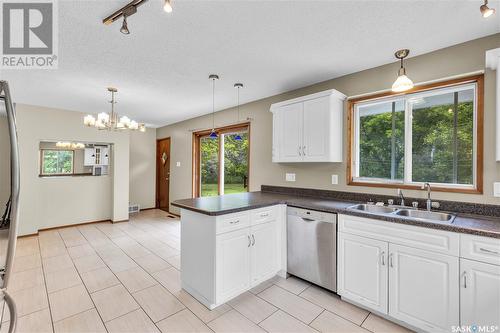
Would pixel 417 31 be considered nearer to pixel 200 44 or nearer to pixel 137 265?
pixel 200 44

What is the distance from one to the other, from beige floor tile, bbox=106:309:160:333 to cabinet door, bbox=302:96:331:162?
2308 mm

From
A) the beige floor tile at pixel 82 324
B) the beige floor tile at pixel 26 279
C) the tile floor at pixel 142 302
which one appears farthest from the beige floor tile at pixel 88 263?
the beige floor tile at pixel 82 324

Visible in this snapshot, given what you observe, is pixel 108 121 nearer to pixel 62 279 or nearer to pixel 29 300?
pixel 62 279

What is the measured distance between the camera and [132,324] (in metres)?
1.93

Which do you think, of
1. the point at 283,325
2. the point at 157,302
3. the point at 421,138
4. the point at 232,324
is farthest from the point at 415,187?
the point at 157,302

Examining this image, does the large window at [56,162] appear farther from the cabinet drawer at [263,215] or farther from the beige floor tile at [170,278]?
the cabinet drawer at [263,215]

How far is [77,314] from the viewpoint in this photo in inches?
Answer: 80.9

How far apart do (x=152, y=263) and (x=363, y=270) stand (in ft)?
8.42

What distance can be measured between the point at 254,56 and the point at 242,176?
7.83 feet

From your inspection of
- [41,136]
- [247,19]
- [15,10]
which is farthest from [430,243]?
[41,136]

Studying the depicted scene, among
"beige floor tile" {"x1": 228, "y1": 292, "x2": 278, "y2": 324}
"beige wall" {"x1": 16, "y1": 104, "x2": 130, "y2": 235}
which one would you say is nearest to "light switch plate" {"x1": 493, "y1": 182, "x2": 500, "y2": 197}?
"beige floor tile" {"x1": 228, "y1": 292, "x2": 278, "y2": 324}

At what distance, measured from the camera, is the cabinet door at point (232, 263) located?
6.92ft

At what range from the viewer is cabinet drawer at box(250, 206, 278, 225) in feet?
7.89

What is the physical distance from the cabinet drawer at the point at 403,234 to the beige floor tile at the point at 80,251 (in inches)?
141
